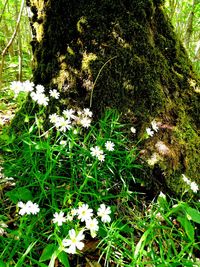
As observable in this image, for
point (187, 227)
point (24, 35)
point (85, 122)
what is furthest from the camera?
point (24, 35)

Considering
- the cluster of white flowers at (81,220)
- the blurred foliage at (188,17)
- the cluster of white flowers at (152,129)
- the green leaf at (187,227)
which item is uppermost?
the blurred foliage at (188,17)

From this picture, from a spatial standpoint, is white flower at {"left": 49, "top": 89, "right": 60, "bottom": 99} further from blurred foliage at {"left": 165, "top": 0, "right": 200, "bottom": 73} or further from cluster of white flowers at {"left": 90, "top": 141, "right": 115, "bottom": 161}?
blurred foliage at {"left": 165, "top": 0, "right": 200, "bottom": 73}

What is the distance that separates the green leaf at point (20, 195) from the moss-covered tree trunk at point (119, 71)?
63 cm

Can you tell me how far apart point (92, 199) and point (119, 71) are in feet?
2.60

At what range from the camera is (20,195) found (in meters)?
1.39

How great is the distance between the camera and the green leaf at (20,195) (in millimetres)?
1377

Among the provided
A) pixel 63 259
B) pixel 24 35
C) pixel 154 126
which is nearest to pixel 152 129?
pixel 154 126

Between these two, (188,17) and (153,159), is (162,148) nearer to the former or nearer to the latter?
(153,159)

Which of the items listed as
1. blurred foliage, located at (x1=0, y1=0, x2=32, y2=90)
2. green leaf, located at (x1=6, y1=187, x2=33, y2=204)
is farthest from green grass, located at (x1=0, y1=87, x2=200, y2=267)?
blurred foliage, located at (x1=0, y1=0, x2=32, y2=90)

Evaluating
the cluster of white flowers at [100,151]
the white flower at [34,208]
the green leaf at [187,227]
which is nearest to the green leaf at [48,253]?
the white flower at [34,208]

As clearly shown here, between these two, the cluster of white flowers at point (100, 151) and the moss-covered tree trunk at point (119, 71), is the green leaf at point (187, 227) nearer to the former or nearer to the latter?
the moss-covered tree trunk at point (119, 71)

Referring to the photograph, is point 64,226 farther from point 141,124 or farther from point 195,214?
point 141,124

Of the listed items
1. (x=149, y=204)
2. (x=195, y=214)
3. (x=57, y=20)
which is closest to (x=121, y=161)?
(x=149, y=204)

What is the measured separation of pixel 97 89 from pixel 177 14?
7.06 m
